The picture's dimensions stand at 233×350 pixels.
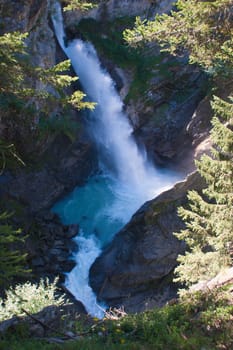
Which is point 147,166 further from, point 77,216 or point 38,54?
point 38,54

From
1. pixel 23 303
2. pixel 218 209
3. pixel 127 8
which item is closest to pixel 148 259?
pixel 218 209

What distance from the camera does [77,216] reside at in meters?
19.7

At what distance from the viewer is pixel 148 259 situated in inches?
611

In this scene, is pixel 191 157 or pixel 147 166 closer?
pixel 191 157

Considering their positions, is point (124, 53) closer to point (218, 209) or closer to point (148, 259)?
point (148, 259)

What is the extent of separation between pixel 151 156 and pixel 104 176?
339cm

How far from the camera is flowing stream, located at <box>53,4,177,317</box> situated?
61.7ft

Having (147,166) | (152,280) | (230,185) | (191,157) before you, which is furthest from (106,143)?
(230,185)

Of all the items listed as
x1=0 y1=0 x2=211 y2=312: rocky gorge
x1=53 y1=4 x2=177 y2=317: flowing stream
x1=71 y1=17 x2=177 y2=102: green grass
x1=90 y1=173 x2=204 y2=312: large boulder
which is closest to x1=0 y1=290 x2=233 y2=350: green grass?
x1=0 y1=0 x2=211 y2=312: rocky gorge

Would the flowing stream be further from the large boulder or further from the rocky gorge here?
the large boulder

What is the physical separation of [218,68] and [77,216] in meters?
10.6

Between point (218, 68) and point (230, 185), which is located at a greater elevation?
point (218, 68)

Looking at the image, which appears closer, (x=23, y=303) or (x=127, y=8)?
(x=23, y=303)

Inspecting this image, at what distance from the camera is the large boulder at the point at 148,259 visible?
15.3 metres
